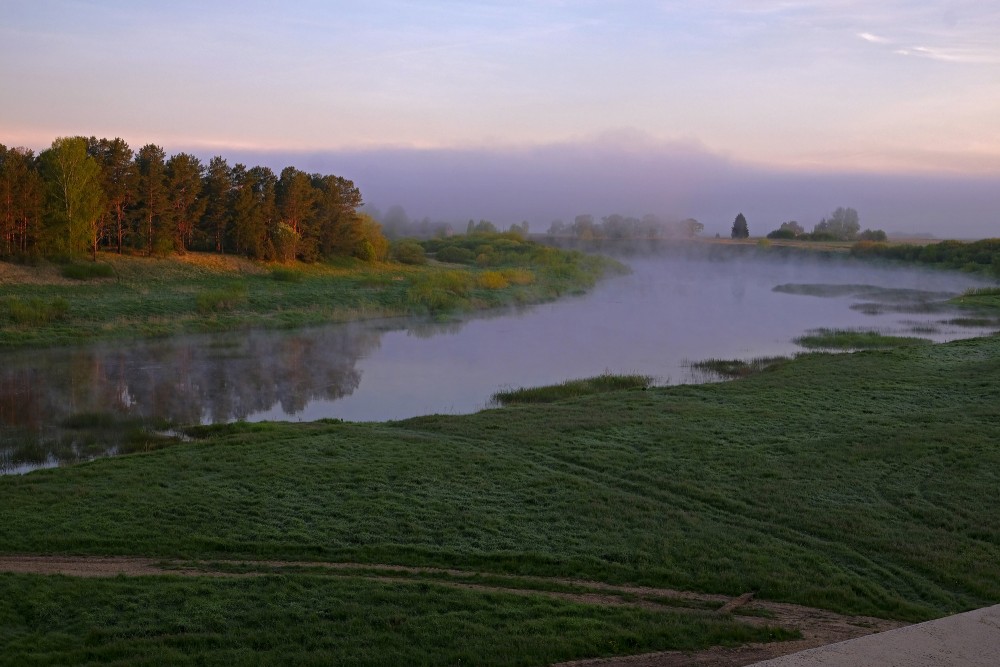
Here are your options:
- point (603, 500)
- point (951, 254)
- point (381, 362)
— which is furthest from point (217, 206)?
point (951, 254)

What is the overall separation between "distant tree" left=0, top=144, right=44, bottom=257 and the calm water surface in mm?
10482

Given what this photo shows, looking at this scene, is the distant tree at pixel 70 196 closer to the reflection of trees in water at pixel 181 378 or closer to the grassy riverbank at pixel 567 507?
the reflection of trees in water at pixel 181 378

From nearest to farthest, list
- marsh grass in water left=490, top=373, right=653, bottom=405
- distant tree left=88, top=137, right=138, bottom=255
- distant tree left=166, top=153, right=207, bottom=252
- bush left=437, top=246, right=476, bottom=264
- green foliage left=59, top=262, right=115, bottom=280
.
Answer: marsh grass in water left=490, top=373, right=653, bottom=405 < green foliage left=59, top=262, right=115, bottom=280 < distant tree left=88, top=137, right=138, bottom=255 < distant tree left=166, top=153, right=207, bottom=252 < bush left=437, top=246, right=476, bottom=264

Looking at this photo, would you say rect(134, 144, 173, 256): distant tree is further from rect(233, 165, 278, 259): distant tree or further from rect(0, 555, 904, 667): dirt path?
rect(0, 555, 904, 667): dirt path

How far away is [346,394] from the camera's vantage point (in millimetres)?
19734

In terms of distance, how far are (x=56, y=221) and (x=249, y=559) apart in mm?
30121

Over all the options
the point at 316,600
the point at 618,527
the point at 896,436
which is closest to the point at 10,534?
the point at 316,600

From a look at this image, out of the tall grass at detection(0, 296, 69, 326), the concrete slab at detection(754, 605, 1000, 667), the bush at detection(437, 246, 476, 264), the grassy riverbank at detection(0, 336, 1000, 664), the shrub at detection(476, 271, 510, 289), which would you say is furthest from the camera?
the bush at detection(437, 246, 476, 264)

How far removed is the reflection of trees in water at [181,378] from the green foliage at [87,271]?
7973 mm

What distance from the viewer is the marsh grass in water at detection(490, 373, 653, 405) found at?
18.7 m

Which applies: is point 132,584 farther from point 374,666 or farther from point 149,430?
point 149,430

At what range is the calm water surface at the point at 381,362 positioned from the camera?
17391mm

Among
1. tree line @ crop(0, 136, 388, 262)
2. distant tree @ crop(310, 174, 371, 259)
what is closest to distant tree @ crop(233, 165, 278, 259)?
tree line @ crop(0, 136, 388, 262)

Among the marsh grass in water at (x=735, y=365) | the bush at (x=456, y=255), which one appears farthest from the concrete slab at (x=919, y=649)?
the bush at (x=456, y=255)
